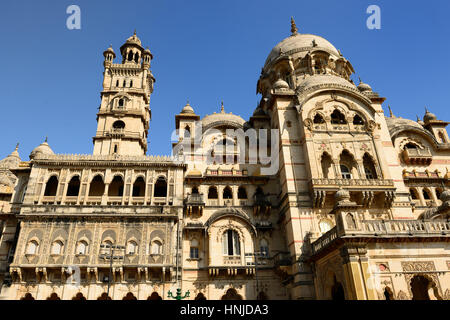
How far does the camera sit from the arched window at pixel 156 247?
24.4m

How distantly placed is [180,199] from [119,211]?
4780 millimetres

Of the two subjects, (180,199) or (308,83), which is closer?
(180,199)

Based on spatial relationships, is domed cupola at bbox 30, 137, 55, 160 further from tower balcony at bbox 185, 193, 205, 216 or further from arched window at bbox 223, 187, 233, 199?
arched window at bbox 223, 187, 233, 199

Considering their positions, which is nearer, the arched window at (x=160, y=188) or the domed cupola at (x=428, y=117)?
the arched window at (x=160, y=188)

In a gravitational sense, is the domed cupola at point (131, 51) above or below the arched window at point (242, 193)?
above

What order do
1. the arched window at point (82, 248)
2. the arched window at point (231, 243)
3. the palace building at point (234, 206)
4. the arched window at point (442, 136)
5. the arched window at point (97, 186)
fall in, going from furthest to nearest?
the arched window at point (442, 136)
the arched window at point (97, 186)
the arched window at point (231, 243)
the arched window at point (82, 248)
the palace building at point (234, 206)

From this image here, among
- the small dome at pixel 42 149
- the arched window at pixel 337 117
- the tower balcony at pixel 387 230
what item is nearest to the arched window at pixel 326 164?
the arched window at pixel 337 117

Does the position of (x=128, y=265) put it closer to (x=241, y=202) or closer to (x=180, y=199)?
(x=180, y=199)

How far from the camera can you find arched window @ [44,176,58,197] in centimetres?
2773

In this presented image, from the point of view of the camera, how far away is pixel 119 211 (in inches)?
994

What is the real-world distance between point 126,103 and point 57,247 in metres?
17.1

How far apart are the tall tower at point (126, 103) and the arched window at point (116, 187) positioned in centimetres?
495

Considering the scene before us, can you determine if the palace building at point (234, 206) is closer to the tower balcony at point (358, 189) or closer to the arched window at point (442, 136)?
the tower balcony at point (358, 189)
